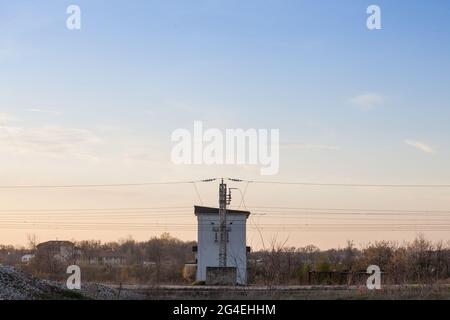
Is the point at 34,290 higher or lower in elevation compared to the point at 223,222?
lower

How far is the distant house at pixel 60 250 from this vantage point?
5953cm

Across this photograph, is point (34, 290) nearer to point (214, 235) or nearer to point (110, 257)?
point (214, 235)

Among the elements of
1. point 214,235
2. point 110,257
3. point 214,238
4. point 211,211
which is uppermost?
point 211,211

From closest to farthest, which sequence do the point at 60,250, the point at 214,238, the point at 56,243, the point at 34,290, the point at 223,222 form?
the point at 34,290 → the point at 223,222 → the point at 60,250 → the point at 214,238 → the point at 56,243

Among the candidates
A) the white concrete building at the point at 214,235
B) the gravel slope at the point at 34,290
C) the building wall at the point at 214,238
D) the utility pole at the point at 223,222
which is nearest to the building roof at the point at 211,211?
the white concrete building at the point at 214,235

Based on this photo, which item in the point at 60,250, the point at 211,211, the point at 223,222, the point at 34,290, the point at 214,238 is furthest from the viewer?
the point at 211,211

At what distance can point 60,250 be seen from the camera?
6444 centimetres

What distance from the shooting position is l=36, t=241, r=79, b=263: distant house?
59531 millimetres

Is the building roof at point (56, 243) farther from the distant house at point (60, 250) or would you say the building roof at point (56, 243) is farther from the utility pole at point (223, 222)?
the utility pole at point (223, 222)

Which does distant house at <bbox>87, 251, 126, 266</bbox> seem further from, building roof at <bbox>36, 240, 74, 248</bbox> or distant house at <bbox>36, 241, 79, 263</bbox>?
distant house at <bbox>36, 241, 79, 263</bbox>

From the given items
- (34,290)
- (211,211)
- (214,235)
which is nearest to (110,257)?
(211,211)

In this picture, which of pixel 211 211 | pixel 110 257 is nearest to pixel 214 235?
pixel 211 211

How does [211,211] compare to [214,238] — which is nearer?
[214,238]

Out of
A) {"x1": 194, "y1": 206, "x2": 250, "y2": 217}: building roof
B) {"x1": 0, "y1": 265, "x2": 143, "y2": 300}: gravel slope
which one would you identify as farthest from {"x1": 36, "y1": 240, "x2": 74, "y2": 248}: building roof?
{"x1": 0, "y1": 265, "x2": 143, "y2": 300}: gravel slope
